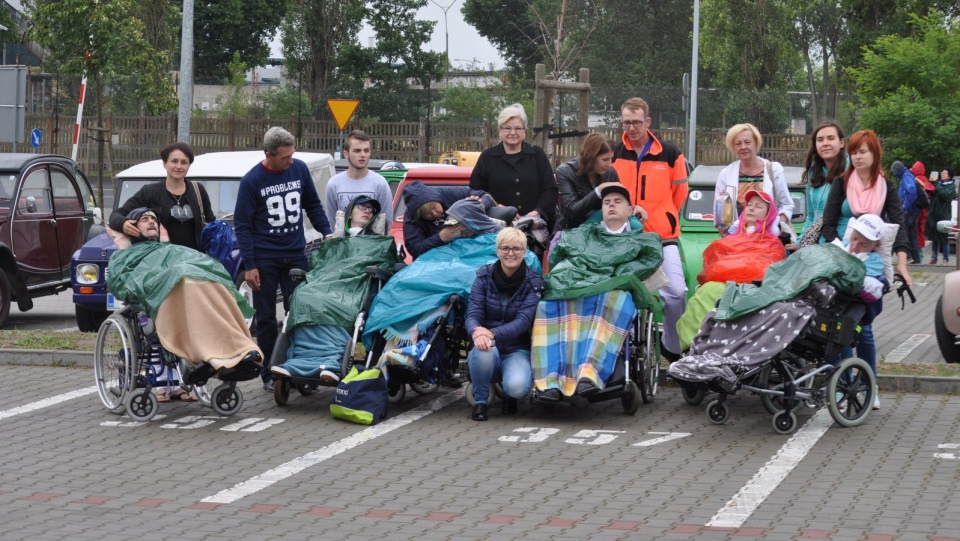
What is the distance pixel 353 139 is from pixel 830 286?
433 centimetres

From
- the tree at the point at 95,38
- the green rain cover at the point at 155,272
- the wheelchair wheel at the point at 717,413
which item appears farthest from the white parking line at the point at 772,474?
the tree at the point at 95,38

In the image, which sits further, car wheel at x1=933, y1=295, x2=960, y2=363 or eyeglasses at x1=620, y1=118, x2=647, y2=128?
car wheel at x1=933, y1=295, x2=960, y2=363

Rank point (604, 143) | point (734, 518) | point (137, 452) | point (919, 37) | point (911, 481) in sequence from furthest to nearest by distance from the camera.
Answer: point (919, 37) < point (604, 143) < point (137, 452) < point (911, 481) < point (734, 518)

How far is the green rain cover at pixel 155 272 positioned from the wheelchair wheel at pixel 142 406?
1.95 feet

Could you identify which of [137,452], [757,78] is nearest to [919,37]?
[757,78]

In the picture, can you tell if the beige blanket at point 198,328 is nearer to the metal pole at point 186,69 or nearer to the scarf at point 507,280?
the scarf at point 507,280

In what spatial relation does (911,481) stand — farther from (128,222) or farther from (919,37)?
(919,37)

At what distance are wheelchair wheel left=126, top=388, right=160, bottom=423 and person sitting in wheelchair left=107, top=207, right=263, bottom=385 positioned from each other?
32 cm

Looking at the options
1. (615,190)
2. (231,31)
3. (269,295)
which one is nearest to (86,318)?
(269,295)

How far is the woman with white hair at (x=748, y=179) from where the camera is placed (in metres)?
10.9

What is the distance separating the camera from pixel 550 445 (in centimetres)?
906

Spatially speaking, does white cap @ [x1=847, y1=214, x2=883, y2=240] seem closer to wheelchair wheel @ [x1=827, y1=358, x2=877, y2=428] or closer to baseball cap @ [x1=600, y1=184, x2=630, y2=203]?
wheelchair wheel @ [x1=827, y1=358, x2=877, y2=428]

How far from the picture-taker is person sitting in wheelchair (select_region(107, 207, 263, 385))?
9.44 metres

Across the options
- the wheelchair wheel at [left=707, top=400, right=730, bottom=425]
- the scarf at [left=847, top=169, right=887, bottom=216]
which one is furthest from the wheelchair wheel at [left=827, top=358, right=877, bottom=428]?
the scarf at [left=847, top=169, right=887, bottom=216]
